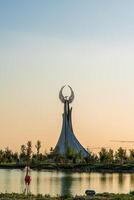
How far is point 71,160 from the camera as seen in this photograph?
105875 millimetres

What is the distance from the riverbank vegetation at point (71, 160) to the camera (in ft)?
297

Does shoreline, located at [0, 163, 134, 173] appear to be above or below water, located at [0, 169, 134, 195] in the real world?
above

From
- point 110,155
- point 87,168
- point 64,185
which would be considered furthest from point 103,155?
point 64,185

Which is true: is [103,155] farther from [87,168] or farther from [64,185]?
[64,185]

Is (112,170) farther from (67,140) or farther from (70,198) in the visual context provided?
(70,198)

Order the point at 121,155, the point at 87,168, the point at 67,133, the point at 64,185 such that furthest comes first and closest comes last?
the point at 67,133, the point at 121,155, the point at 87,168, the point at 64,185

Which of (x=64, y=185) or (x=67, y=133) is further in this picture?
(x=67, y=133)

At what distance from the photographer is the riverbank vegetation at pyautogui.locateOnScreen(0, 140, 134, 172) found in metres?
90.4

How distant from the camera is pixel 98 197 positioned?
2722cm

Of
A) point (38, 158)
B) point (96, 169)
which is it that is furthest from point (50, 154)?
point (96, 169)

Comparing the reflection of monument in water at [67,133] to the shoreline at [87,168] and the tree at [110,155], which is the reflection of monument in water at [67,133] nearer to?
the tree at [110,155]

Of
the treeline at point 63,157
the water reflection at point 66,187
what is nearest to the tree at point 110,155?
the treeline at point 63,157

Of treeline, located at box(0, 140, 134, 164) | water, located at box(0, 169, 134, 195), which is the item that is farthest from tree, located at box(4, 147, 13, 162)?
water, located at box(0, 169, 134, 195)

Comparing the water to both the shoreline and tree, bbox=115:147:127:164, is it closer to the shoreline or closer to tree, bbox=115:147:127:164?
the shoreline
